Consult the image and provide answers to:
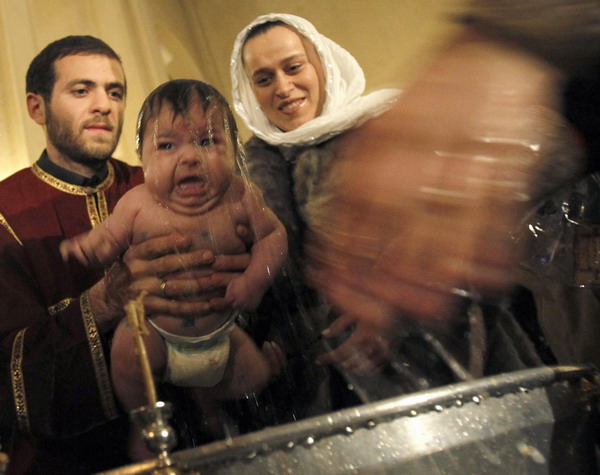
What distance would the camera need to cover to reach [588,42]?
31cm

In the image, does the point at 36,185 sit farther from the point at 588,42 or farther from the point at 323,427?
the point at 588,42

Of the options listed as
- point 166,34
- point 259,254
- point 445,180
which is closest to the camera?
point 445,180

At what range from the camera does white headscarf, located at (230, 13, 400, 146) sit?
536 millimetres

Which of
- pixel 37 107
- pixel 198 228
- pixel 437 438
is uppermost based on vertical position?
pixel 37 107

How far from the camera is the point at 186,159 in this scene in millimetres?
445

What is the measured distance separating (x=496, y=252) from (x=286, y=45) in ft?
1.13

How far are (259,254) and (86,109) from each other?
0.21 metres

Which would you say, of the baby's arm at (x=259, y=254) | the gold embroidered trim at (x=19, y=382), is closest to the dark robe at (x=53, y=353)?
the gold embroidered trim at (x=19, y=382)

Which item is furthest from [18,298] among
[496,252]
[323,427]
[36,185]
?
[496,252]

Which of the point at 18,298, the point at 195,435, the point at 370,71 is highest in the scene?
the point at 370,71

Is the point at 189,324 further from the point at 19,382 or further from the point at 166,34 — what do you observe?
the point at 166,34

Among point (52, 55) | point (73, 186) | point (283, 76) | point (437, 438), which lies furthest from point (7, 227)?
point (437, 438)

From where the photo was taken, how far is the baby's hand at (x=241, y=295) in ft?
1.49

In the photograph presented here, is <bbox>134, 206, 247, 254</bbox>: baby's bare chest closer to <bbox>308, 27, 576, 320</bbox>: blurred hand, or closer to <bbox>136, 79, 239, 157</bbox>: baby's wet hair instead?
<bbox>136, 79, 239, 157</bbox>: baby's wet hair
